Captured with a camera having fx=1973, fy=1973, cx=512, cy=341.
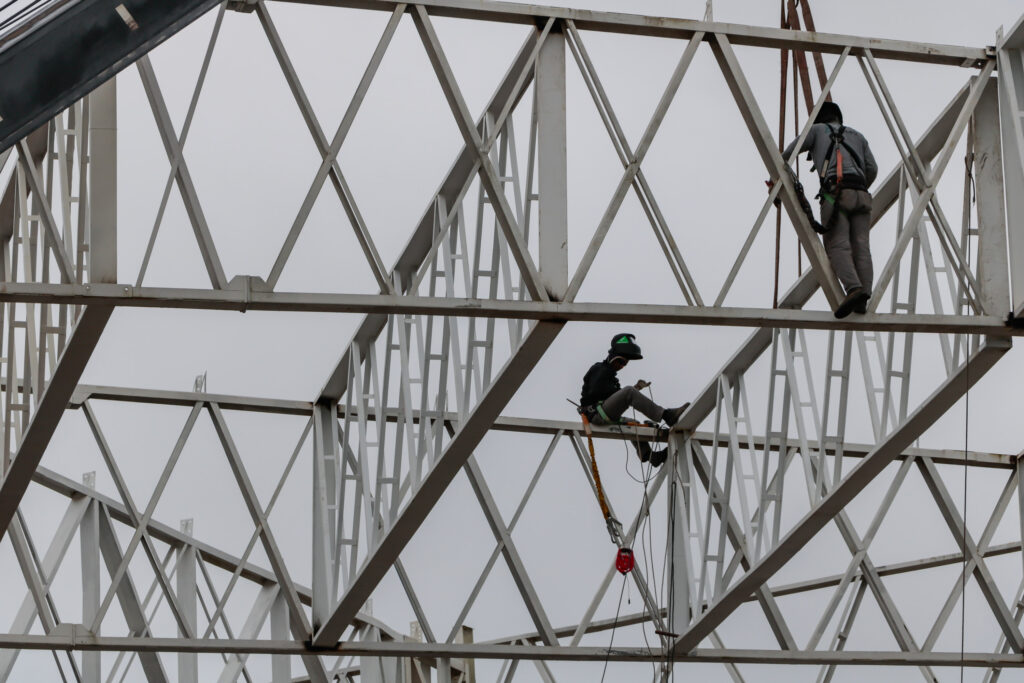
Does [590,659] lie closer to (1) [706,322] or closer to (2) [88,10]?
(1) [706,322]

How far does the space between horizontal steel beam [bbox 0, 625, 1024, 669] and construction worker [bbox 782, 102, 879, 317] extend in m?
7.29

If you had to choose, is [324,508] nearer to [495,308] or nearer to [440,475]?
[440,475]

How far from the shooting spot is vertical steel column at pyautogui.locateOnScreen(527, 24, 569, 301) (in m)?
19.9

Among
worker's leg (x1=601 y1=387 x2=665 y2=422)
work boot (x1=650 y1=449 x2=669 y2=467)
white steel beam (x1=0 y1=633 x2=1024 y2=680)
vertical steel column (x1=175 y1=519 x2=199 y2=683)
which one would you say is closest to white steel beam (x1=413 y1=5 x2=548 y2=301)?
white steel beam (x1=0 y1=633 x2=1024 y2=680)

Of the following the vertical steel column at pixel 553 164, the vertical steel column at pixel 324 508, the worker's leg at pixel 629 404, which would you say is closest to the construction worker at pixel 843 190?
the vertical steel column at pixel 553 164

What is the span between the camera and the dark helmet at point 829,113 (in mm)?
22109

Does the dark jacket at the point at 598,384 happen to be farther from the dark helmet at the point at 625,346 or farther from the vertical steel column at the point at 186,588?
the vertical steel column at the point at 186,588

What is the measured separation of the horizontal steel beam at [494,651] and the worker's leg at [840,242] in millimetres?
7339

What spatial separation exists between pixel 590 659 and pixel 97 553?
697 cm

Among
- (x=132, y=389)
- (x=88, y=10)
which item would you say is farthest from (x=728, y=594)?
(x=88, y=10)

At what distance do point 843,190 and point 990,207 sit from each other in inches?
67.2

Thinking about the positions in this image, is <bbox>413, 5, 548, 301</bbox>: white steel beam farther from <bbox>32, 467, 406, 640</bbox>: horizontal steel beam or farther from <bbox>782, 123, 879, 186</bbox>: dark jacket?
<bbox>32, 467, 406, 640</bbox>: horizontal steel beam

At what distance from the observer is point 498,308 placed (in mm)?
19641

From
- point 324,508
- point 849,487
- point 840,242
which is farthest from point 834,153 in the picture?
point 324,508
